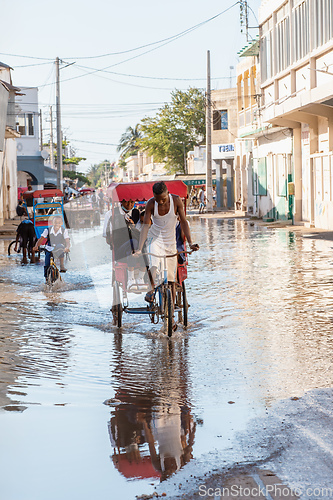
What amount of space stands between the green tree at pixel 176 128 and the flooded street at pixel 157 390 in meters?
59.4

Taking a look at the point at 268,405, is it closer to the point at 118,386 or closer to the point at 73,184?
the point at 118,386

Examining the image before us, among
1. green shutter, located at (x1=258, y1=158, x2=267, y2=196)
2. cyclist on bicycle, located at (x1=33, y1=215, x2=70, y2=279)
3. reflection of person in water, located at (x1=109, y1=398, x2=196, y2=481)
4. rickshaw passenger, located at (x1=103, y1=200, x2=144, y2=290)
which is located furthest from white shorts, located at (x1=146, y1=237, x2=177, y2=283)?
green shutter, located at (x1=258, y1=158, x2=267, y2=196)

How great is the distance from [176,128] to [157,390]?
67887 mm

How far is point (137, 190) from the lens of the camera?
1078cm

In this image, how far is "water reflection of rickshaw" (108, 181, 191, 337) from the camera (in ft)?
29.7

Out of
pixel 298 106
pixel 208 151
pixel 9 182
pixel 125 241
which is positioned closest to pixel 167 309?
pixel 125 241

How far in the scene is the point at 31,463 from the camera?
4777 millimetres

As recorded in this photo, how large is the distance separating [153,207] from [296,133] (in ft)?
79.5

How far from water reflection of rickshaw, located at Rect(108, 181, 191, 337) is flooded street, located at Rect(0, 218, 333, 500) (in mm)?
254

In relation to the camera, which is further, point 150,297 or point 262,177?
point 262,177

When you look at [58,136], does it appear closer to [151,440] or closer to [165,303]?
[165,303]

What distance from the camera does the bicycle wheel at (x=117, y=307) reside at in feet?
31.9

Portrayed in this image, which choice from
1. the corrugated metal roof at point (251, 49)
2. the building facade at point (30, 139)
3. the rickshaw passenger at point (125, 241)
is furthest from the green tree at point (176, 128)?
the rickshaw passenger at point (125, 241)

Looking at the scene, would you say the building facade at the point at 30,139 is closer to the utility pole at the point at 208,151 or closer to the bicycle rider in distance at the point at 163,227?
the utility pole at the point at 208,151
